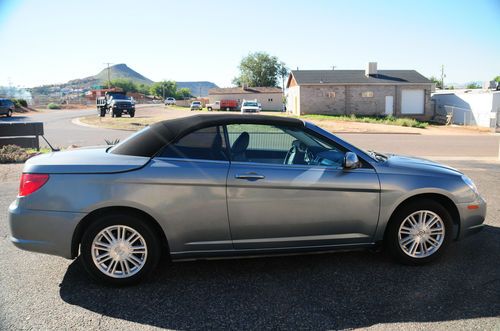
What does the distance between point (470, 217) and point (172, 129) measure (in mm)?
3194

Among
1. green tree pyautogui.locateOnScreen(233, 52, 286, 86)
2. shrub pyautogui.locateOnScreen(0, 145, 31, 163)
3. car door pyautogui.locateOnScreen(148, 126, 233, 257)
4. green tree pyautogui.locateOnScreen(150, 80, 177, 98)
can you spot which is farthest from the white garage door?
green tree pyautogui.locateOnScreen(150, 80, 177, 98)

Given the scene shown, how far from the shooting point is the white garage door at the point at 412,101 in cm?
4397

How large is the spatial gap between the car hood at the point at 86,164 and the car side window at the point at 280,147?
908 millimetres

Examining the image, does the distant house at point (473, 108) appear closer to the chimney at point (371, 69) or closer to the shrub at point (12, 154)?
the chimney at point (371, 69)

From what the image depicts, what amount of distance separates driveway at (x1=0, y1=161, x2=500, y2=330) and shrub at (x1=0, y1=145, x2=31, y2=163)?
7.57 meters

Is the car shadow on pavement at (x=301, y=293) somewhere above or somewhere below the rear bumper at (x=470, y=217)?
below

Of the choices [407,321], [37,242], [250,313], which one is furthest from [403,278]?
[37,242]

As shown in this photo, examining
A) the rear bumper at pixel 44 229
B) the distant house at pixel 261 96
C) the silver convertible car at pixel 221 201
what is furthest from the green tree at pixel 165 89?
the rear bumper at pixel 44 229

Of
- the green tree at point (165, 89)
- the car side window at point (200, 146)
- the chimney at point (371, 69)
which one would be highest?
the green tree at point (165, 89)

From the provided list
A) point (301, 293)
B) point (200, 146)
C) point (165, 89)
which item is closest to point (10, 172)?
point (200, 146)

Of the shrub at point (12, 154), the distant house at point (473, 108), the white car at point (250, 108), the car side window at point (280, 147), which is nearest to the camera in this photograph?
the car side window at point (280, 147)

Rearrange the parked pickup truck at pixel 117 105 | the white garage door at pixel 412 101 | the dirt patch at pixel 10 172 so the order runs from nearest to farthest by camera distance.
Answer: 1. the dirt patch at pixel 10 172
2. the parked pickup truck at pixel 117 105
3. the white garage door at pixel 412 101

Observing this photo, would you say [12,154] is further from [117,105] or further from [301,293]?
[117,105]

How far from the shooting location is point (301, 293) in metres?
3.79
